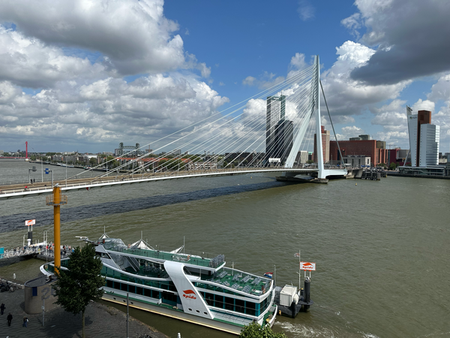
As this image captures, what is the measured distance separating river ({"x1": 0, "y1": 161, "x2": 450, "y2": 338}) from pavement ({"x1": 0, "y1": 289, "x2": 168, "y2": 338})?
90cm

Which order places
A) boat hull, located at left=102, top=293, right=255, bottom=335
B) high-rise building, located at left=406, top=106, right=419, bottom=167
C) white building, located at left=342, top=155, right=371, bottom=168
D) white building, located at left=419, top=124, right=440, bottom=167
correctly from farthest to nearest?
white building, located at left=342, top=155, right=371, bottom=168 → high-rise building, located at left=406, top=106, right=419, bottom=167 → white building, located at left=419, top=124, right=440, bottom=167 → boat hull, located at left=102, top=293, right=255, bottom=335

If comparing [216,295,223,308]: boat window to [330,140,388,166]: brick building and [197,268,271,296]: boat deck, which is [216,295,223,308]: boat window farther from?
[330,140,388,166]: brick building

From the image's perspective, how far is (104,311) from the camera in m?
11.6

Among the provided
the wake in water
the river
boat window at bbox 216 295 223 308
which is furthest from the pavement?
the wake in water

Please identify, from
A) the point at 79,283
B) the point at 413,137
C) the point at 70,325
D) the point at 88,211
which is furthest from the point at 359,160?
the point at 79,283

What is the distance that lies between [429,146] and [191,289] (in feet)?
377

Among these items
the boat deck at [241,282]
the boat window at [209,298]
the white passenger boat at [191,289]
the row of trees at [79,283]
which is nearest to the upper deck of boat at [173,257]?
the white passenger boat at [191,289]

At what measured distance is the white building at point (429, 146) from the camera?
98562 millimetres

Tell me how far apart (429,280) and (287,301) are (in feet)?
27.7

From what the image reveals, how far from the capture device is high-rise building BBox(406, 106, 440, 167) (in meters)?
98.6

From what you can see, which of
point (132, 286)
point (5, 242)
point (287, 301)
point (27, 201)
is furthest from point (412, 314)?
point (27, 201)

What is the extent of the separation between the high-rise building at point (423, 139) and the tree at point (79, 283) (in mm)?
115418

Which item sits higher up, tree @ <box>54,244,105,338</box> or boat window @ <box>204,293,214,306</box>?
tree @ <box>54,244,105,338</box>

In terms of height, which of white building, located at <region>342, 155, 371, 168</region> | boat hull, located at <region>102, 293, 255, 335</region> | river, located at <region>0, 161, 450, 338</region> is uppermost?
white building, located at <region>342, 155, 371, 168</region>
